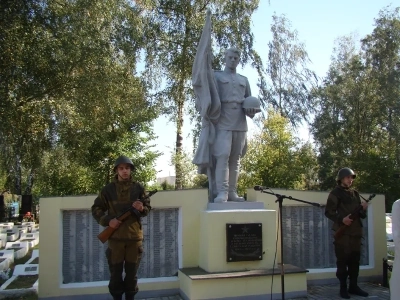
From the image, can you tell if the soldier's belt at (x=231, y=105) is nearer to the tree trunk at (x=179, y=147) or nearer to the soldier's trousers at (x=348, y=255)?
the soldier's trousers at (x=348, y=255)

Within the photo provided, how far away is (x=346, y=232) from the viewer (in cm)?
538

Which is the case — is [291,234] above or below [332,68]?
below

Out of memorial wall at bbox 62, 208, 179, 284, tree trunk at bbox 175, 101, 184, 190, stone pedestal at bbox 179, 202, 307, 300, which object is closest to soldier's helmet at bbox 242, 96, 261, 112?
stone pedestal at bbox 179, 202, 307, 300

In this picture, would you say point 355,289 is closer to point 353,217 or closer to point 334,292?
point 334,292

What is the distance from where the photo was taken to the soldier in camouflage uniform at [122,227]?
4344 millimetres

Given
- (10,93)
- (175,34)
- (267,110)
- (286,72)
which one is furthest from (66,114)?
(286,72)

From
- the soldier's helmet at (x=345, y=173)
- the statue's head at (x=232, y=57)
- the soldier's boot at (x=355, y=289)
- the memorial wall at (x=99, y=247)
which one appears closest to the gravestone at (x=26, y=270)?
the memorial wall at (x=99, y=247)

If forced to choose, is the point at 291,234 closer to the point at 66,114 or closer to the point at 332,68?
the point at 66,114

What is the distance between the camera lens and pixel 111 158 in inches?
800

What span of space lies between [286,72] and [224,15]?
302 inches

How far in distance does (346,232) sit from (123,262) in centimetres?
289

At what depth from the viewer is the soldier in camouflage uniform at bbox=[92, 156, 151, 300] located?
434cm

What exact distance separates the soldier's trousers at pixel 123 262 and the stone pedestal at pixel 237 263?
84 centimetres

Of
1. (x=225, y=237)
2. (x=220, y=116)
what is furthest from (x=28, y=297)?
(x=220, y=116)
